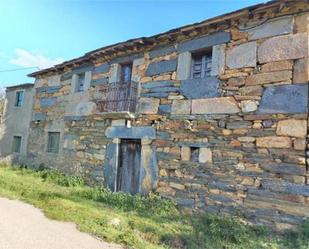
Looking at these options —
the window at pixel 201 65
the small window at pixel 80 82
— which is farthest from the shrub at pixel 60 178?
the window at pixel 201 65

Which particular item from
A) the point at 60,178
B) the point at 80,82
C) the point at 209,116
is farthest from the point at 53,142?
the point at 209,116

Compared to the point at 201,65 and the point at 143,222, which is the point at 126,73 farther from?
the point at 143,222

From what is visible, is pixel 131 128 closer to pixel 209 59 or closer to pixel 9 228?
pixel 209 59

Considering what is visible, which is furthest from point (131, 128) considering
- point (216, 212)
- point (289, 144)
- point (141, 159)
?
point (289, 144)

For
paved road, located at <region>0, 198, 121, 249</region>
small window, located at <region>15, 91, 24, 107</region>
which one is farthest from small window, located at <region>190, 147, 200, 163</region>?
small window, located at <region>15, 91, 24, 107</region>

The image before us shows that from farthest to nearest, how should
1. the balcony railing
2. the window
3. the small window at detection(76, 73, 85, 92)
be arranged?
1. the small window at detection(76, 73, 85, 92)
2. the balcony railing
3. the window

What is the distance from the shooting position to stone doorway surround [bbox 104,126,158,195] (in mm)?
7926

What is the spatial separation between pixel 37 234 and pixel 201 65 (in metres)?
5.30

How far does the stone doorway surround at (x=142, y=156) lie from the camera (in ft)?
26.0

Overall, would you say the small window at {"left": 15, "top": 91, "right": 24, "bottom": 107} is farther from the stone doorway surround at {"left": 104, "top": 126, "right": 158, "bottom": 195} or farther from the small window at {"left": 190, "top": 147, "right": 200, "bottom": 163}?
the small window at {"left": 190, "top": 147, "right": 200, "bottom": 163}

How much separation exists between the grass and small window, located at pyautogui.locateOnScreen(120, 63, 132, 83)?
3489 millimetres

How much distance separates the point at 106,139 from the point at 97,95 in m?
1.63

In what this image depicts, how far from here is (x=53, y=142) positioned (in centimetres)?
1152

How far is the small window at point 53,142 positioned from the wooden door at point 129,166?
11.5 feet
